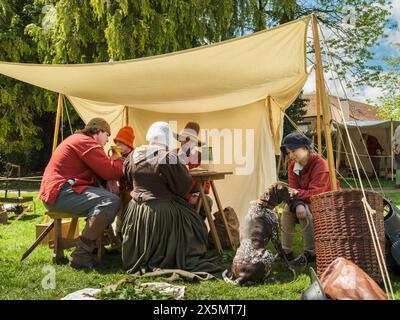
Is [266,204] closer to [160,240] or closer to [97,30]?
[160,240]

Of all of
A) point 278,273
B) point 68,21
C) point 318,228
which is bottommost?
point 278,273

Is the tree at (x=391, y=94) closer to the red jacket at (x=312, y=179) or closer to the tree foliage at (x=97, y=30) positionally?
the tree foliage at (x=97, y=30)

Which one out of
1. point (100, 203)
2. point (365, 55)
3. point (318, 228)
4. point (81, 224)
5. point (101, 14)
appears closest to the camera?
point (318, 228)

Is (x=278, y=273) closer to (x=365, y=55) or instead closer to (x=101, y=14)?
(x=101, y=14)

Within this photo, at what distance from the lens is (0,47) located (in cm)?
1241

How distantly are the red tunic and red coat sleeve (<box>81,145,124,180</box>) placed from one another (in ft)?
5.17

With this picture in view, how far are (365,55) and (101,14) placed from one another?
35.3 ft

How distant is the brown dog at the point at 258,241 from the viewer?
3.21m

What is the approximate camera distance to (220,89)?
475 centimetres

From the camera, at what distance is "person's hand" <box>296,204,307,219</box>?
150 inches

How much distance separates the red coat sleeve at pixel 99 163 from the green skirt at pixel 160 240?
14.0 inches

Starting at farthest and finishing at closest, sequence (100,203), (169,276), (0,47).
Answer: (0,47) < (100,203) < (169,276)

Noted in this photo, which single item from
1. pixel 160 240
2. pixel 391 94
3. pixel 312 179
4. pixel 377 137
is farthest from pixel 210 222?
pixel 391 94
